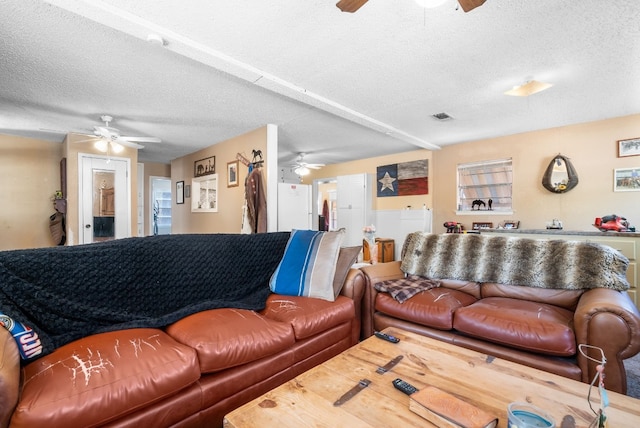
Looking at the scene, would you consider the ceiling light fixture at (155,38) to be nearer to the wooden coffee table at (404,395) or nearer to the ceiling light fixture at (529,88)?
the wooden coffee table at (404,395)

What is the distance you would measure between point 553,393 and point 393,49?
233 centimetres

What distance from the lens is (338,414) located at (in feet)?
3.06

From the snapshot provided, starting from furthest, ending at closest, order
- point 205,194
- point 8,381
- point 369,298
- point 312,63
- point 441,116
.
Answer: point 205,194 → point 441,116 → point 312,63 → point 369,298 → point 8,381

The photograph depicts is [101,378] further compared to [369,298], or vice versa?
[369,298]

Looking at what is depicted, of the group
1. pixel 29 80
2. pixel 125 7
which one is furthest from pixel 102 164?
pixel 125 7

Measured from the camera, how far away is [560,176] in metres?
4.22

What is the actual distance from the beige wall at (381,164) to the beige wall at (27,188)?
5428mm

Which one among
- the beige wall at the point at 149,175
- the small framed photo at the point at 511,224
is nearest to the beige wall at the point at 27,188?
the beige wall at the point at 149,175

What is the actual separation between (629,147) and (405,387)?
4851 mm

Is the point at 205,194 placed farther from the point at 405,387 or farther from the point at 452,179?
the point at 405,387

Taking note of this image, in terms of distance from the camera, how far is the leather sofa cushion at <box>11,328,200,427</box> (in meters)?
0.98

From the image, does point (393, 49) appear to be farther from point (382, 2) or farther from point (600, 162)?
point (600, 162)

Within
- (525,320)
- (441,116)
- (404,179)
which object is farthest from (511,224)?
(525,320)

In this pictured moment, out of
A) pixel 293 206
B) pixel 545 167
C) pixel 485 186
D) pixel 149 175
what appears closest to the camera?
pixel 545 167
